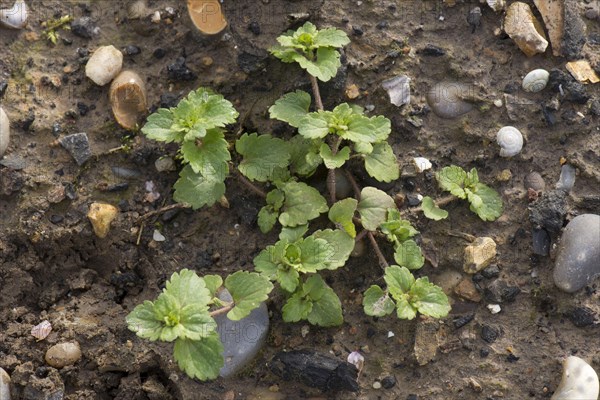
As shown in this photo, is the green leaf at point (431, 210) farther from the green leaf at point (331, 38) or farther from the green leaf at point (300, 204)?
the green leaf at point (331, 38)

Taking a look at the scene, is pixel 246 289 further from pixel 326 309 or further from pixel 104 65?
pixel 104 65

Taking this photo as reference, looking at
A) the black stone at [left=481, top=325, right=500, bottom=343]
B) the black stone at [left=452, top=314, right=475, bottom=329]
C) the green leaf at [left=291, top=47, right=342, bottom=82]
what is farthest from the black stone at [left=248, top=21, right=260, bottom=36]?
the black stone at [left=481, top=325, right=500, bottom=343]

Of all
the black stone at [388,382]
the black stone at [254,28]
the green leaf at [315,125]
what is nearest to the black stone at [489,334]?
the black stone at [388,382]

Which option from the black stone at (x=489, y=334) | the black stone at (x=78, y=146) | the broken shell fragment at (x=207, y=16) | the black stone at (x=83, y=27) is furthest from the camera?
the black stone at (x=83, y=27)

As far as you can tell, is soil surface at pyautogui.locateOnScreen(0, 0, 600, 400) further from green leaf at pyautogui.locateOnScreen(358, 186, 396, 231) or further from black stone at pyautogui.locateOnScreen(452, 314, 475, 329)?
green leaf at pyautogui.locateOnScreen(358, 186, 396, 231)

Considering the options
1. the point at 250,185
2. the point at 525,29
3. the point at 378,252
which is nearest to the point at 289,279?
the point at 378,252

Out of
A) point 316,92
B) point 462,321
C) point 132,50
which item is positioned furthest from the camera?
point 132,50
